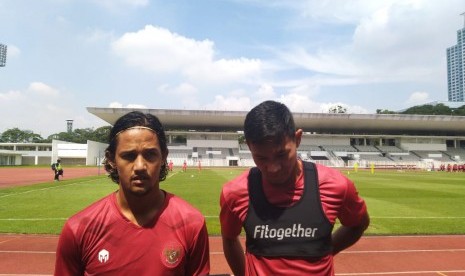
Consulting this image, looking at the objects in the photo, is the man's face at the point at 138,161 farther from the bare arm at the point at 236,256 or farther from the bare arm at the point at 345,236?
the bare arm at the point at 345,236

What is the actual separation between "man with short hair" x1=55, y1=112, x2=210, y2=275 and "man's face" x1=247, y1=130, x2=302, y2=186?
17.6 inches

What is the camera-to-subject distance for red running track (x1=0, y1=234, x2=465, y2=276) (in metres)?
6.55

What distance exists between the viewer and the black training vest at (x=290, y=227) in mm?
2141

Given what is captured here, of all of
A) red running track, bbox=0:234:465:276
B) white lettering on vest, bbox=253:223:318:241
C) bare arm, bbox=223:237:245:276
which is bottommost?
red running track, bbox=0:234:465:276

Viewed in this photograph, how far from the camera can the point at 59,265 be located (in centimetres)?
199

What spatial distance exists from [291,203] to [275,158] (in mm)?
290

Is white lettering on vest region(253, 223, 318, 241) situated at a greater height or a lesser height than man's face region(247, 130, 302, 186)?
lesser

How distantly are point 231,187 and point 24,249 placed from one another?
281 inches

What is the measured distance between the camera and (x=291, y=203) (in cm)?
219

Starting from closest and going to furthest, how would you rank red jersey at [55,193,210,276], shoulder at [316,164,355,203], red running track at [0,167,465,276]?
red jersey at [55,193,210,276] < shoulder at [316,164,355,203] < red running track at [0,167,465,276]

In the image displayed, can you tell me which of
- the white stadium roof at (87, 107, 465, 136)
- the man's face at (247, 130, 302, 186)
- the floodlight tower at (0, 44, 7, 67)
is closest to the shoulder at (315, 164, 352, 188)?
the man's face at (247, 130, 302, 186)

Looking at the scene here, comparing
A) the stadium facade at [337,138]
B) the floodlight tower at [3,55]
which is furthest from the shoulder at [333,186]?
the floodlight tower at [3,55]

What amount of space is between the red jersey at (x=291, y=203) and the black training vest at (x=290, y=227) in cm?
3

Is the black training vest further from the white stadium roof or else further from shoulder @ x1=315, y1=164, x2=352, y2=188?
the white stadium roof
